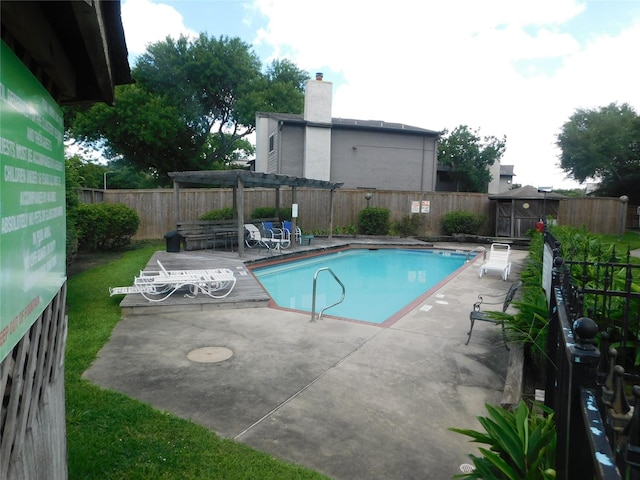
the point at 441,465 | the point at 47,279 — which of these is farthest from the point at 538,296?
the point at 47,279

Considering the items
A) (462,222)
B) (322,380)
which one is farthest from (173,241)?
(462,222)

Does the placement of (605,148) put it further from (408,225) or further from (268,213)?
(268,213)

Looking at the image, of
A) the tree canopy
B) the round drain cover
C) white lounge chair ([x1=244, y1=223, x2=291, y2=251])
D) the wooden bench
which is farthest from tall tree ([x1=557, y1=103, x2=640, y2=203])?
the round drain cover

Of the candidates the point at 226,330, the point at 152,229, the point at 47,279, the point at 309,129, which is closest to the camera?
the point at 47,279

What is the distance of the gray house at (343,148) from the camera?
2194cm

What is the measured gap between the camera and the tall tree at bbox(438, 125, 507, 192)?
31.7 m

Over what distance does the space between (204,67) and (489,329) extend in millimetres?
26899

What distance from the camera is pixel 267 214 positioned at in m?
18.5

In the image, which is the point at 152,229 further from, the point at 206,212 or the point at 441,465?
the point at 441,465

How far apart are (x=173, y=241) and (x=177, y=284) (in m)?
5.97

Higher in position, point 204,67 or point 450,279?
point 204,67

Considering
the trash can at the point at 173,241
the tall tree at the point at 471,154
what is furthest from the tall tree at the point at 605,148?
the trash can at the point at 173,241

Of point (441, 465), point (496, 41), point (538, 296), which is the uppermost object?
point (496, 41)

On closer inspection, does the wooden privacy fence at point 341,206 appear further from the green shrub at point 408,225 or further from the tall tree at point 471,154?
the tall tree at point 471,154
